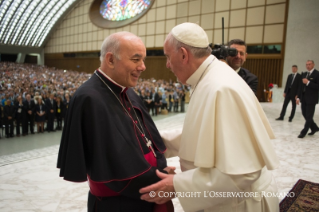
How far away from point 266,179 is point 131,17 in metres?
26.7

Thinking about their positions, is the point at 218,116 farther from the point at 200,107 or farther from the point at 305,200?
the point at 305,200

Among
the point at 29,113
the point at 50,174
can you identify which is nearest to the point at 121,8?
the point at 29,113

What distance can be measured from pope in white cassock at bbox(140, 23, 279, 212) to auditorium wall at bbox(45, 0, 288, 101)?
55.4 feet

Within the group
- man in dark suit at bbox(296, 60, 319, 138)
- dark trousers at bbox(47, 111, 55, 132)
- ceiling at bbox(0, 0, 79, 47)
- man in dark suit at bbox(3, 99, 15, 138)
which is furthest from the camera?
ceiling at bbox(0, 0, 79, 47)

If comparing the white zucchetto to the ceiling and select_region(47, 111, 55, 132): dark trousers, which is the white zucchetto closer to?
select_region(47, 111, 55, 132): dark trousers

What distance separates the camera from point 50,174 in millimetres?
4145

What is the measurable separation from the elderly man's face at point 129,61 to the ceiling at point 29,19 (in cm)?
3451

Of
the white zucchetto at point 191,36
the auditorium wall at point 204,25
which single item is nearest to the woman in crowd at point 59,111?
the white zucchetto at point 191,36

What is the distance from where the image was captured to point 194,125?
1.36 meters

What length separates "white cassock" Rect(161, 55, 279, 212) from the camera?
112 cm

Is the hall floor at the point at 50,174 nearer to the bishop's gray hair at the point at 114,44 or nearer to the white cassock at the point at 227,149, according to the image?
the white cassock at the point at 227,149

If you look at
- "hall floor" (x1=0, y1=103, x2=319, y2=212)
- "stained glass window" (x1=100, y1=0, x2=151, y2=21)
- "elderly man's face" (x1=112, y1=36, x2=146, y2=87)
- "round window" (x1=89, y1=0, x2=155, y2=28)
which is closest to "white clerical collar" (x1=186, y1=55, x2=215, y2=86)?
"elderly man's face" (x1=112, y1=36, x2=146, y2=87)

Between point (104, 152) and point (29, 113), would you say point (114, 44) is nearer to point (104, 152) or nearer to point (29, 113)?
point (104, 152)

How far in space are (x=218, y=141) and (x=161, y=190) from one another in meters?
0.44
